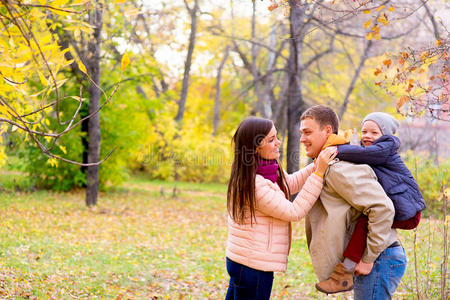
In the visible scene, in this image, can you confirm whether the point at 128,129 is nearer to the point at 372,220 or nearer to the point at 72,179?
the point at 72,179

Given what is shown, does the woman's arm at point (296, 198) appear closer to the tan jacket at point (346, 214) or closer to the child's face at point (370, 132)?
the tan jacket at point (346, 214)

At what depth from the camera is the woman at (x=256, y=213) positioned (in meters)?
2.53

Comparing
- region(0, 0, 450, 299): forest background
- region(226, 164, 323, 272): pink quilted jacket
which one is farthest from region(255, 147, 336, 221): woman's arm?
region(0, 0, 450, 299): forest background

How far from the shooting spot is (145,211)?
Result: 36.9 ft

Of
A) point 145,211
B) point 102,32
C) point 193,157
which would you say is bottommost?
point 145,211

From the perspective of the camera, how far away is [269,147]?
8.51 ft

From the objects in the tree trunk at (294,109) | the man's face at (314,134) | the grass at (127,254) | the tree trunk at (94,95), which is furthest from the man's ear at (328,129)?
the tree trunk at (94,95)

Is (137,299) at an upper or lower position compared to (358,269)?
lower

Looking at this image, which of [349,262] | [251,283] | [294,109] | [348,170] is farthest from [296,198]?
[294,109]

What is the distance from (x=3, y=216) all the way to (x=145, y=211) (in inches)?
141

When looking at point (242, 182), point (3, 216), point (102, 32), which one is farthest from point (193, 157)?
point (242, 182)

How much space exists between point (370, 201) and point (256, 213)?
0.69 m

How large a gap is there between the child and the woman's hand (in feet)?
0.12

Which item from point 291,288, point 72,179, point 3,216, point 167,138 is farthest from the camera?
point 167,138
